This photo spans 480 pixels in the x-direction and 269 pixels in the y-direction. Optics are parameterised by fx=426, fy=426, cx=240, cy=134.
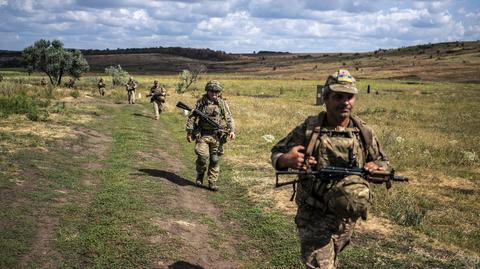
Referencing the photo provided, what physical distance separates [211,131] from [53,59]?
5192 centimetres

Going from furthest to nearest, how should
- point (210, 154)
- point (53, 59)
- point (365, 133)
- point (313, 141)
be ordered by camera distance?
1. point (53, 59)
2. point (210, 154)
3. point (365, 133)
4. point (313, 141)

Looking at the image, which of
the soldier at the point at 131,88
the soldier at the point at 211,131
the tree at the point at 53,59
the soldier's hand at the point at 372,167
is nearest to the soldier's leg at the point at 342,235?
the soldier's hand at the point at 372,167

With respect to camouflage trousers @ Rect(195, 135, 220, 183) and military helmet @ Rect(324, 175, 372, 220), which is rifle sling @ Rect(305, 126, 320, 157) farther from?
camouflage trousers @ Rect(195, 135, 220, 183)

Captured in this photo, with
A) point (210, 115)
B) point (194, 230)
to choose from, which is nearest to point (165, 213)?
point (194, 230)

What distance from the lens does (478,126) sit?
89.8 ft

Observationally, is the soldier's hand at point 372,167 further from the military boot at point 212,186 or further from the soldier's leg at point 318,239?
the military boot at point 212,186

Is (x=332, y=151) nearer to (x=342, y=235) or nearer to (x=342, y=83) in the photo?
(x=342, y=83)

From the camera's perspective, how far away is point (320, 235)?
178 inches

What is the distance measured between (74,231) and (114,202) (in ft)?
5.68

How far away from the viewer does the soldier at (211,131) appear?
35.6ft

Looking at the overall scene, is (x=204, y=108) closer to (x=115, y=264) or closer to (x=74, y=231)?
(x=74, y=231)

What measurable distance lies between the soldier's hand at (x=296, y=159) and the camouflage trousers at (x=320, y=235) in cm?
60

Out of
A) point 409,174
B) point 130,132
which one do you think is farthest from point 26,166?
point 409,174

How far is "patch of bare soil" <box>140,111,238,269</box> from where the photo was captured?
21.9ft
